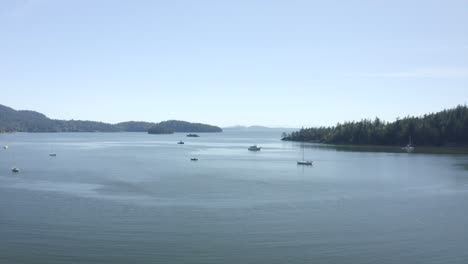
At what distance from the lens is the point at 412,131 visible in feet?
308

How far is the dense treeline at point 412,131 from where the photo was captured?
86.4m

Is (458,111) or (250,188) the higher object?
(458,111)

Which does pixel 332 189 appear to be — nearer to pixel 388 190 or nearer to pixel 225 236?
pixel 388 190

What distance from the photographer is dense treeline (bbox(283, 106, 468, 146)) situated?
86438 millimetres

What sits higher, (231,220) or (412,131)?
(412,131)

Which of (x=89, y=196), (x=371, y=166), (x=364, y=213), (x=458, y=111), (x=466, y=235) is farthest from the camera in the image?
(x=458, y=111)

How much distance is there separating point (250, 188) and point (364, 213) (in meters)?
10.9

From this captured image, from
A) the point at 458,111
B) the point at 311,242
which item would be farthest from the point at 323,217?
the point at 458,111

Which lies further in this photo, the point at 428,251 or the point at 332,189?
the point at 332,189

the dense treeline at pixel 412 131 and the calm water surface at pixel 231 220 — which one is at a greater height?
the dense treeline at pixel 412 131

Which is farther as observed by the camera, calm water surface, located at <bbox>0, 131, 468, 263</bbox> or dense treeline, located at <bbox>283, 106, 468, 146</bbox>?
dense treeline, located at <bbox>283, 106, 468, 146</bbox>

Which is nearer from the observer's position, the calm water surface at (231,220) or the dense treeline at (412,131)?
the calm water surface at (231,220)

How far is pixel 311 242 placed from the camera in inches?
748

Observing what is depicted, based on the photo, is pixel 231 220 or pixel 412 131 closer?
pixel 231 220
